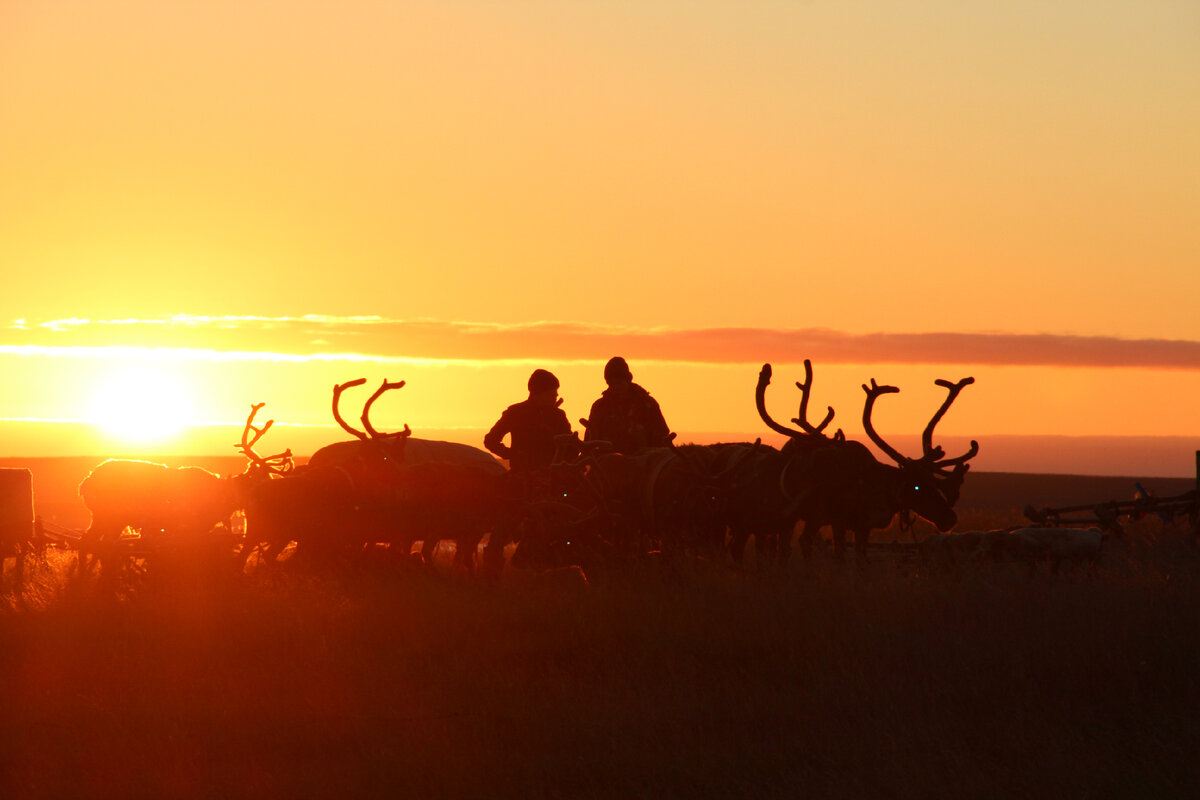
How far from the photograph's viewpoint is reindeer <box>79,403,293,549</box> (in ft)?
55.4

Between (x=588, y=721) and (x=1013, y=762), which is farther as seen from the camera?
(x=588, y=721)

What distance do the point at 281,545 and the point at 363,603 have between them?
243cm

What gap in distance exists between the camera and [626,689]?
29.8ft

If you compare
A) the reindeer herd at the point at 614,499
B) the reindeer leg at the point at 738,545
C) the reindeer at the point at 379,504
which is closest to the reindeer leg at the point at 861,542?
the reindeer herd at the point at 614,499

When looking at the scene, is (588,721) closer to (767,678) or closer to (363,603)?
(767,678)

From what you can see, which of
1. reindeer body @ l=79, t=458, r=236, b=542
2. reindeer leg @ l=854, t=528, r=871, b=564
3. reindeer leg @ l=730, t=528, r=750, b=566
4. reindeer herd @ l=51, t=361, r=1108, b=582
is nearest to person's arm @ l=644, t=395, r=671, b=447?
reindeer herd @ l=51, t=361, r=1108, b=582

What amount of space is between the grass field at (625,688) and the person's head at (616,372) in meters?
3.64

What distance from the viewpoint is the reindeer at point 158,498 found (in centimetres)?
1688

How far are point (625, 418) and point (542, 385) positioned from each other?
1.99 metres

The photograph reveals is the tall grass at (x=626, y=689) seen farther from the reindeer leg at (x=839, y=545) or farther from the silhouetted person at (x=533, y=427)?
the silhouetted person at (x=533, y=427)

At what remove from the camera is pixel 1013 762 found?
750 centimetres

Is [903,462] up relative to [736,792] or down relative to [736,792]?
up

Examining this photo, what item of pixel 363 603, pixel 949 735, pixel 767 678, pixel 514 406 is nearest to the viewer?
pixel 949 735

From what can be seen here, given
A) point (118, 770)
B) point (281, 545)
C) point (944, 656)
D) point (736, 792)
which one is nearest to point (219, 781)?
point (118, 770)
